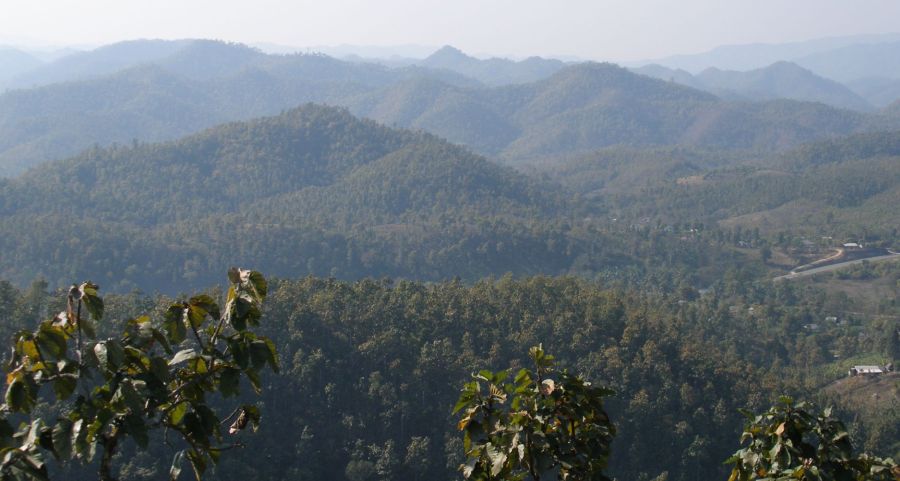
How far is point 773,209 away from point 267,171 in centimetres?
6389

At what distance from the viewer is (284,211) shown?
88.4m

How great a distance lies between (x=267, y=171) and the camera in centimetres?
9881

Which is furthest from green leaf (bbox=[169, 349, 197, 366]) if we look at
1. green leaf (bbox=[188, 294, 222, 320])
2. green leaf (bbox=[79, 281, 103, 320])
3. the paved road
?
the paved road

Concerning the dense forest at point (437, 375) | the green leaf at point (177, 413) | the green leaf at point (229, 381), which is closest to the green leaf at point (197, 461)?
the green leaf at point (177, 413)

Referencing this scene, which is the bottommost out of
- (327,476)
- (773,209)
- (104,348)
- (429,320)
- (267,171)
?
(773,209)

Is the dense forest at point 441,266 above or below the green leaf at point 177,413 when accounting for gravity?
below

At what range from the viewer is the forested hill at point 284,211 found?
2566 inches

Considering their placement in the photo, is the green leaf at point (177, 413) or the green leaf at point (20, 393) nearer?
the green leaf at point (20, 393)

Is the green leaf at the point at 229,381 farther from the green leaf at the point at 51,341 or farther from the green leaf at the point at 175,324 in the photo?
the green leaf at the point at 51,341

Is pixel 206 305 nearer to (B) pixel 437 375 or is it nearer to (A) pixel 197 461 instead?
(A) pixel 197 461

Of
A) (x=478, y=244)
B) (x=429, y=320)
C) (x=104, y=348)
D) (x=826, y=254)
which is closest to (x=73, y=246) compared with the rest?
(x=478, y=244)

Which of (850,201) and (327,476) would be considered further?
(850,201)

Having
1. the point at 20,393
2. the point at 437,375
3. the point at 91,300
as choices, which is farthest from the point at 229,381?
the point at 437,375

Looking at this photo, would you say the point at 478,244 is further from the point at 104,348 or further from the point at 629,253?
the point at 104,348
